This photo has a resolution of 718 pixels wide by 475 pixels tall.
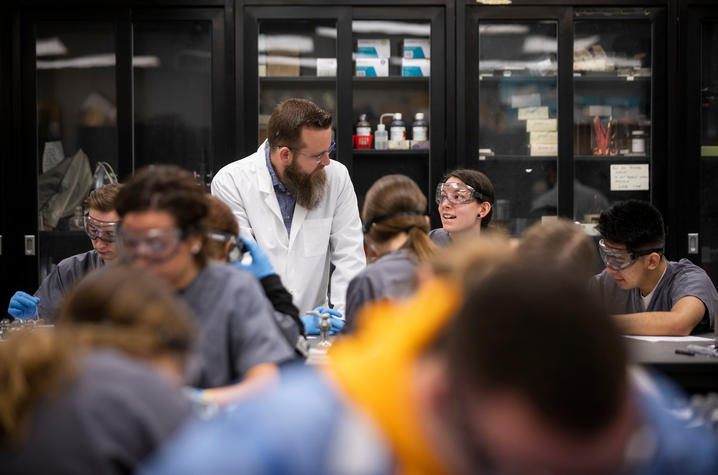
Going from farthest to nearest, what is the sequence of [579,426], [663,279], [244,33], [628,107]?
[628,107]
[244,33]
[663,279]
[579,426]

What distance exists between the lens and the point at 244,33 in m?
4.14

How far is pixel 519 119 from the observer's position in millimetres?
4398

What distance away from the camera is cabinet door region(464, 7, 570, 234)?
4.33 m

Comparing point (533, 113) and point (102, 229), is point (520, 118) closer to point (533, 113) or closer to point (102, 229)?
point (533, 113)

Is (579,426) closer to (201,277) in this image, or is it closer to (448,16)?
(201,277)

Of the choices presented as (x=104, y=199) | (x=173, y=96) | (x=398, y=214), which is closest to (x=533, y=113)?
(x=173, y=96)

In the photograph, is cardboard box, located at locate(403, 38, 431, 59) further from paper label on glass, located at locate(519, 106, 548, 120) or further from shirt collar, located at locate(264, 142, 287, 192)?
shirt collar, located at locate(264, 142, 287, 192)

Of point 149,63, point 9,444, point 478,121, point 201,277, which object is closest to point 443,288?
point 9,444

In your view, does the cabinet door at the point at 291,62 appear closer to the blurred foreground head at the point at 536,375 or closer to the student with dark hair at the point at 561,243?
the student with dark hair at the point at 561,243

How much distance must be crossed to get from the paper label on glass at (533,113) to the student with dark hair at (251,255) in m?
2.46

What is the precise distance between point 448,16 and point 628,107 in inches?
46.7

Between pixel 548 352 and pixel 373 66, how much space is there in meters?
3.85

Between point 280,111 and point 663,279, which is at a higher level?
point 280,111

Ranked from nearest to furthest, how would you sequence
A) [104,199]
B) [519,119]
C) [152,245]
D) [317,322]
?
1. [152,245]
2. [104,199]
3. [317,322]
4. [519,119]
